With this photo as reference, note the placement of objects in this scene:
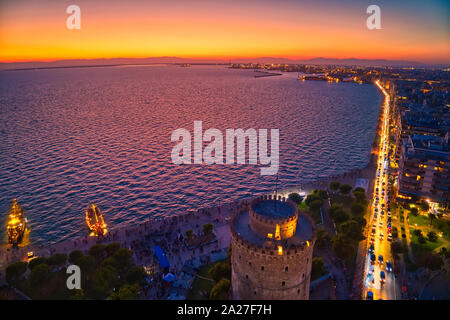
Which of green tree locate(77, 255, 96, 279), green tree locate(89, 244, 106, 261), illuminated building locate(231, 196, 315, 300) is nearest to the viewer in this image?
illuminated building locate(231, 196, 315, 300)

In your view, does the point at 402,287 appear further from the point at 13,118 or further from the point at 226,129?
the point at 13,118

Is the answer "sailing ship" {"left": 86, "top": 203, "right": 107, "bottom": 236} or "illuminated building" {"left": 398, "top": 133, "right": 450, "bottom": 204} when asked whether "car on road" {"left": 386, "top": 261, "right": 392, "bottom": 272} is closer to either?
"illuminated building" {"left": 398, "top": 133, "right": 450, "bottom": 204}

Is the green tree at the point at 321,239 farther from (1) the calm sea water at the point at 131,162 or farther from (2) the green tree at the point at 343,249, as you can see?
(1) the calm sea water at the point at 131,162

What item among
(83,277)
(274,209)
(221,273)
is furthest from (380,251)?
(83,277)

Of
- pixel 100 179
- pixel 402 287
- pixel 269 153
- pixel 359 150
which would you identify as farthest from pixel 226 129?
pixel 402 287

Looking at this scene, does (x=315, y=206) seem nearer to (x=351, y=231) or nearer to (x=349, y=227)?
(x=349, y=227)

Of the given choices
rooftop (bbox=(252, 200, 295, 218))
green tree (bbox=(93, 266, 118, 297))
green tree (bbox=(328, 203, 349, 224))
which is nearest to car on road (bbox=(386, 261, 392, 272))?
green tree (bbox=(328, 203, 349, 224))

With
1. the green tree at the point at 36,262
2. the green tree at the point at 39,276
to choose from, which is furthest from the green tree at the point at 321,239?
the green tree at the point at 36,262
